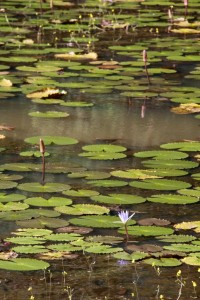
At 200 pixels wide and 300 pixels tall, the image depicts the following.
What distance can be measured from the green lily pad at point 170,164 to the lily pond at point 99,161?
11mm

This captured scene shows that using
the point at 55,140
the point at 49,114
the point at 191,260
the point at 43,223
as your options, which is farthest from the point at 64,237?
the point at 49,114

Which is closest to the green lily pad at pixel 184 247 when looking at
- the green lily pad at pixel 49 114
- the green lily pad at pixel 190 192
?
the green lily pad at pixel 190 192

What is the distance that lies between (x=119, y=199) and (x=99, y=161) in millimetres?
748

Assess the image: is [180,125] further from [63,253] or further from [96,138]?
[63,253]

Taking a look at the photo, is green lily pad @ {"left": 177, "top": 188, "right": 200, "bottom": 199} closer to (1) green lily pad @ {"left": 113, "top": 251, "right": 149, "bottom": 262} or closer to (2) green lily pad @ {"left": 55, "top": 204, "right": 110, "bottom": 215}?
(2) green lily pad @ {"left": 55, "top": 204, "right": 110, "bottom": 215}

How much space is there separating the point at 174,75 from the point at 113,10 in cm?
304

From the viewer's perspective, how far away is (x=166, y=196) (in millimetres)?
5172

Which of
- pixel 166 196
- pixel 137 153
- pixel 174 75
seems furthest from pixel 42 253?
pixel 174 75

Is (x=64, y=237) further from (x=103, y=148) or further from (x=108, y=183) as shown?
(x=103, y=148)

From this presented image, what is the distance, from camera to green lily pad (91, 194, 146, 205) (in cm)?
507

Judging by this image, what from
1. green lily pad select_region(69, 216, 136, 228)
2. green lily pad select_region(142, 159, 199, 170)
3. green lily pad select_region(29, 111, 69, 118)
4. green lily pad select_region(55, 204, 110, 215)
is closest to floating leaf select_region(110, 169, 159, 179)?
green lily pad select_region(142, 159, 199, 170)

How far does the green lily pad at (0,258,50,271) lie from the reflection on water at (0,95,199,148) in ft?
6.84

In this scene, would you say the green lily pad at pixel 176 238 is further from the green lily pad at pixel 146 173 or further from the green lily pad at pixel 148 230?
the green lily pad at pixel 146 173

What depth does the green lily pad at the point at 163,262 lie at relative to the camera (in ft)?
13.8
